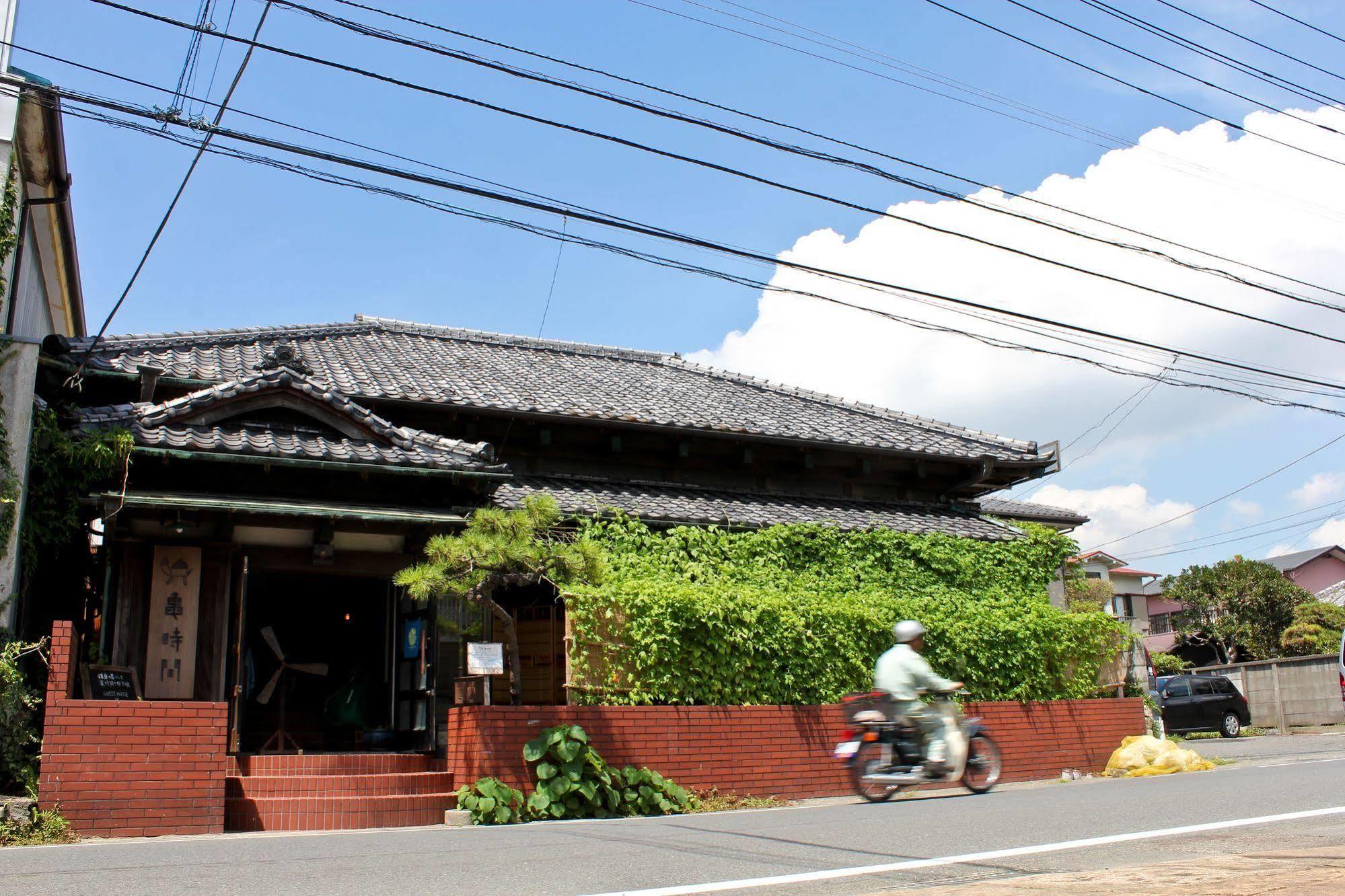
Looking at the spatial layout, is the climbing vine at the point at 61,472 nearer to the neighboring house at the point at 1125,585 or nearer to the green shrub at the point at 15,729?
the green shrub at the point at 15,729

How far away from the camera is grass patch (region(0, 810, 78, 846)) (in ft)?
28.5

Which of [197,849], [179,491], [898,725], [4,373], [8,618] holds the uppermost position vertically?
[4,373]

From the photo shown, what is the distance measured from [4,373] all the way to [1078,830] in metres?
10.5

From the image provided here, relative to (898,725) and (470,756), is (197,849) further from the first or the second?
(898,725)

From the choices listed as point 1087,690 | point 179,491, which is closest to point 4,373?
point 179,491

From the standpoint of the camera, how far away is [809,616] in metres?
13.6

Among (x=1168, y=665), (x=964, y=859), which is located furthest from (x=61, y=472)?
(x=1168, y=665)

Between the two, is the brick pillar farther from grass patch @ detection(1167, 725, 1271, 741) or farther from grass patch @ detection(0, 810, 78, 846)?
grass patch @ detection(1167, 725, 1271, 741)

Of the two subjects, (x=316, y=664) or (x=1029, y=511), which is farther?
(x=1029, y=511)

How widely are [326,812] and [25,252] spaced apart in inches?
313

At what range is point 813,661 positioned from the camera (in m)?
13.5

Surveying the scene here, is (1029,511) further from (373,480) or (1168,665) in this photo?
(373,480)

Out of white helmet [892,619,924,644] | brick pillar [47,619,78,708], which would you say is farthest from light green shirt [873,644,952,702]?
brick pillar [47,619,78,708]

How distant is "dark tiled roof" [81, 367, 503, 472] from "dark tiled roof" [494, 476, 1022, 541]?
4.50ft
